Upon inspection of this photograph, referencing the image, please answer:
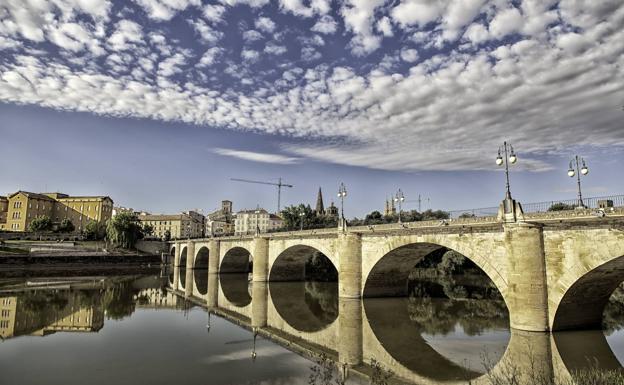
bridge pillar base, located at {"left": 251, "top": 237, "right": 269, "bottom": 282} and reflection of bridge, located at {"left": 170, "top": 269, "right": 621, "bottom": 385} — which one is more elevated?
bridge pillar base, located at {"left": 251, "top": 237, "right": 269, "bottom": 282}

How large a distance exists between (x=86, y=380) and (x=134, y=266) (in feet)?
224

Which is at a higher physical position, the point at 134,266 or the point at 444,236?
the point at 444,236

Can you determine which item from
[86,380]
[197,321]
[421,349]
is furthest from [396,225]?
[86,380]

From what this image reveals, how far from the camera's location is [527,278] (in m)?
17.1

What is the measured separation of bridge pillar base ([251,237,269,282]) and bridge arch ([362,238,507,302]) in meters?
16.6

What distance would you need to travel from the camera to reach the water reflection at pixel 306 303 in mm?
23375

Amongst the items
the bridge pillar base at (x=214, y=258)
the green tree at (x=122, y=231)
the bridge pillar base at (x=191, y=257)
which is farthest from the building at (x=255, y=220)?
the bridge pillar base at (x=214, y=258)

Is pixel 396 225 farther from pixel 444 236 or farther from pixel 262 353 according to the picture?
pixel 262 353

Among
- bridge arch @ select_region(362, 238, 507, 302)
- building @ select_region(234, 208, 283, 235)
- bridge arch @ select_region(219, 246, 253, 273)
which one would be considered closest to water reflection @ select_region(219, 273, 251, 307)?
bridge arch @ select_region(219, 246, 253, 273)

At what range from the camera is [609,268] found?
15.9 meters

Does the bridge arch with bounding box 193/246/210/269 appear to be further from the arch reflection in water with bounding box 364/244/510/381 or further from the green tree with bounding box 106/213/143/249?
the arch reflection in water with bounding box 364/244/510/381

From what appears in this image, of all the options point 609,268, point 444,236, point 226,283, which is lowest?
point 226,283

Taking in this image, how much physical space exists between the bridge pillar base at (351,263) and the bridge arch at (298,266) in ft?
30.6

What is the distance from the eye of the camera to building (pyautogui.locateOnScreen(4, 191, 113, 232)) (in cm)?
9588
